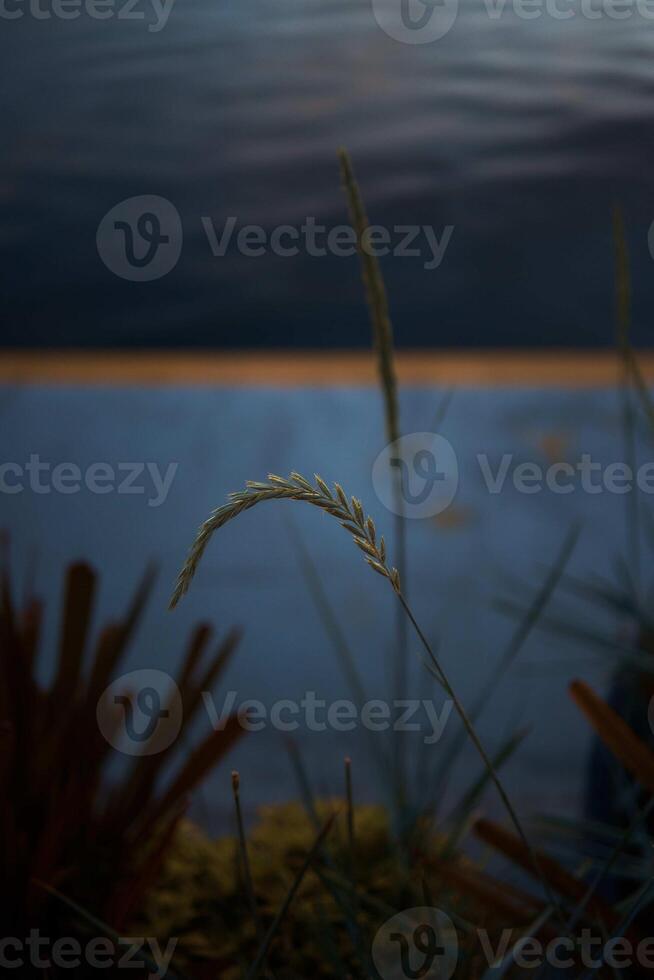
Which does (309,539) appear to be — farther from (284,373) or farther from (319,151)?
(319,151)

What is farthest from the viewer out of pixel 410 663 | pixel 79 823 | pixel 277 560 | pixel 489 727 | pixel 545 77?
pixel 277 560

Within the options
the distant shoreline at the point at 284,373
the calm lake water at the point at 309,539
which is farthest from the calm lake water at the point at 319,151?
the distant shoreline at the point at 284,373

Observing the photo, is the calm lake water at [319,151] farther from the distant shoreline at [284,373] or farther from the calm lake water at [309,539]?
the distant shoreline at [284,373]

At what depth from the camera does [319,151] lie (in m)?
1.09

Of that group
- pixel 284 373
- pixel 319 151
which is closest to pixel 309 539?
pixel 284 373

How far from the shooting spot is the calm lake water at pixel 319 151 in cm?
95

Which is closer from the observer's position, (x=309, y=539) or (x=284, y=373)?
(x=309, y=539)

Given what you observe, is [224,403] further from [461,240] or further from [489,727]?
[461,240]

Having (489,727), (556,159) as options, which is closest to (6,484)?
(489,727)

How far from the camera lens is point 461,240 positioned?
1.16m

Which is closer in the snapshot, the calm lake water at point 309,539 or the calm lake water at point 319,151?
the calm lake water at point 319,151

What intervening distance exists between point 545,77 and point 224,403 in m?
1.68

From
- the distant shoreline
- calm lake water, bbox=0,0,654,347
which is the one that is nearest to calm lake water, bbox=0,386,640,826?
the distant shoreline

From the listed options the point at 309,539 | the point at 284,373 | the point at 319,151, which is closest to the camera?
the point at 319,151
